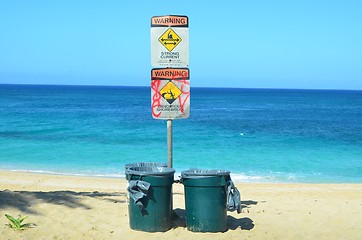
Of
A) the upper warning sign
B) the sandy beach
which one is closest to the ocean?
the sandy beach

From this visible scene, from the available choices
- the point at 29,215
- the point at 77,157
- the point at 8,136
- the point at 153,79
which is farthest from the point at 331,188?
the point at 8,136

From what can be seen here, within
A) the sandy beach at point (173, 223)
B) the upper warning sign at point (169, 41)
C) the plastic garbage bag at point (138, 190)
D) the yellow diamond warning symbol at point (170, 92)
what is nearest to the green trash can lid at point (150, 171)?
the plastic garbage bag at point (138, 190)

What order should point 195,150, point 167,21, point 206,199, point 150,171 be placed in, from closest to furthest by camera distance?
point 206,199 → point 150,171 → point 167,21 → point 195,150

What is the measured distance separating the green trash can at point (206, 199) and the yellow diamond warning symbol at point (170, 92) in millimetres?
1201

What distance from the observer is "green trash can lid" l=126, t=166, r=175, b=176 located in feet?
19.9

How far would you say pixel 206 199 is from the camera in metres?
6.16

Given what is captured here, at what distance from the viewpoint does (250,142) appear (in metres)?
25.8

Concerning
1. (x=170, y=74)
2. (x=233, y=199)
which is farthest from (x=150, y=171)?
(x=170, y=74)

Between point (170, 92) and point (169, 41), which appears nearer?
point (169, 41)

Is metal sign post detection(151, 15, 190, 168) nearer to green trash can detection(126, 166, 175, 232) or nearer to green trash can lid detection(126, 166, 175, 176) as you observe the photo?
green trash can lid detection(126, 166, 175, 176)

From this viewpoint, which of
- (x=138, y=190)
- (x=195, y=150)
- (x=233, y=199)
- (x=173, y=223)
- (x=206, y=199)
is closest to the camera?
(x=138, y=190)

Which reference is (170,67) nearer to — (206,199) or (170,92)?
(170,92)

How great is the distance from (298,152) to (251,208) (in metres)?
14.6

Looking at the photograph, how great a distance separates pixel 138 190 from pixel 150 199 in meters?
0.21
